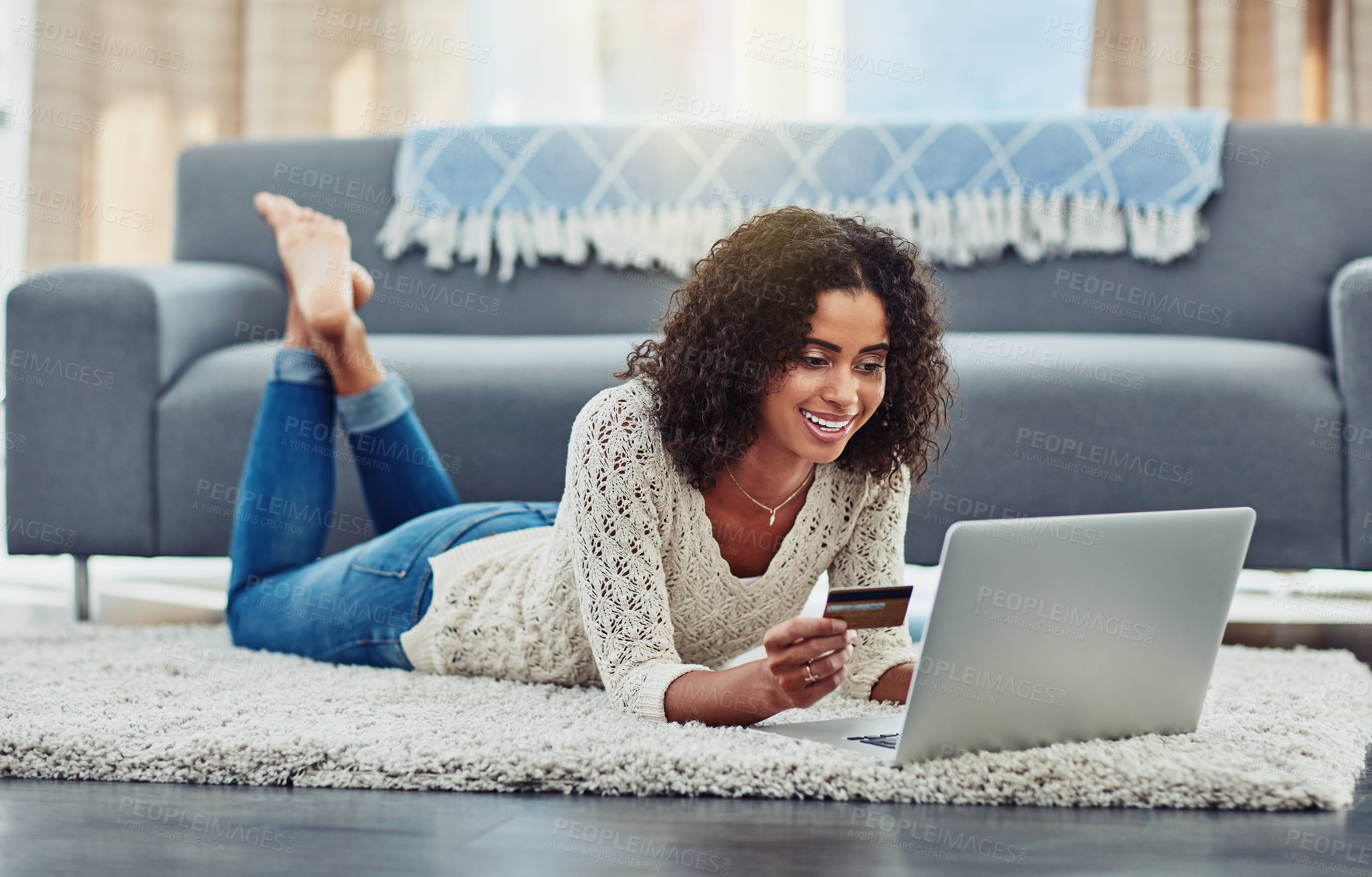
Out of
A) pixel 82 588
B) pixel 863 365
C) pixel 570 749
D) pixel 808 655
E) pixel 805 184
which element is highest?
pixel 805 184

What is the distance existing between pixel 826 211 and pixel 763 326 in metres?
1.42

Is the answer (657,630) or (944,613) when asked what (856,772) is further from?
(657,630)

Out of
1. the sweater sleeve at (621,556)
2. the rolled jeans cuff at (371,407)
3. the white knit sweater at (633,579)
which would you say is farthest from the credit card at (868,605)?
the rolled jeans cuff at (371,407)

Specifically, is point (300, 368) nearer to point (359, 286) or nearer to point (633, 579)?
point (359, 286)

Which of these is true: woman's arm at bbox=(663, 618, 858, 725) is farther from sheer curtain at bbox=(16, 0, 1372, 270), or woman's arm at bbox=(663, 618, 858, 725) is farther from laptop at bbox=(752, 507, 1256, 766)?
sheer curtain at bbox=(16, 0, 1372, 270)

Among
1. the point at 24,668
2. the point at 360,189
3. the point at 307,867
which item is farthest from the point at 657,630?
the point at 360,189

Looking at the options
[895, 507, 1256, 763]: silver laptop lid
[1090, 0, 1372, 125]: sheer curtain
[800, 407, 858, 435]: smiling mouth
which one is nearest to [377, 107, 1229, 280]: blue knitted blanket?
[1090, 0, 1372, 125]: sheer curtain

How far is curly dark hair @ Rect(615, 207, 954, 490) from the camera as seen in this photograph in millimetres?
1152

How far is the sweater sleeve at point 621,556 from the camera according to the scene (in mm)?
1193

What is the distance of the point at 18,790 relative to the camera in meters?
1.04

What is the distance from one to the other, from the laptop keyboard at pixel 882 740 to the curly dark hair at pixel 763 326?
0.95 feet

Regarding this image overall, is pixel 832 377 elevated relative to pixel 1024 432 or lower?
elevated

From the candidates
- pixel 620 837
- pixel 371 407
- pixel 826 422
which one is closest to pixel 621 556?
pixel 826 422

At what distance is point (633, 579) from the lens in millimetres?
1199
